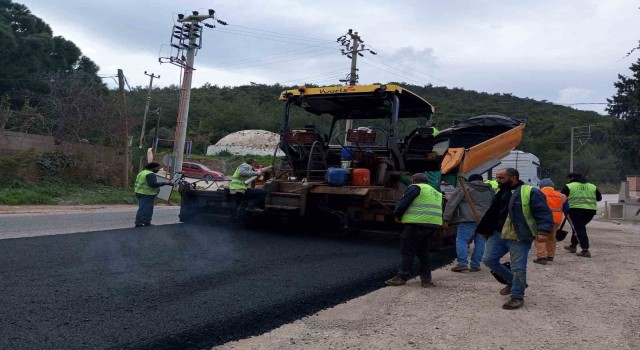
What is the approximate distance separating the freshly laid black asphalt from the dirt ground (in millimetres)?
267

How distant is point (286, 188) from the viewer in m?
8.67

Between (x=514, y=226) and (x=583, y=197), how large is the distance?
4.33 m

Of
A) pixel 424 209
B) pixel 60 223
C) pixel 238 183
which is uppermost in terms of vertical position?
pixel 238 183

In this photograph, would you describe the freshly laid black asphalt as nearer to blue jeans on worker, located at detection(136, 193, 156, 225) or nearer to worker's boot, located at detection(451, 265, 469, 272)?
worker's boot, located at detection(451, 265, 469, 272)

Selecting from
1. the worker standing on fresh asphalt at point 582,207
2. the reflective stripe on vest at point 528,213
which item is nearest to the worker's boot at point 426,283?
the reflective stripe on vest at point 528,213

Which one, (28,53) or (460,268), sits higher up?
(28,53)

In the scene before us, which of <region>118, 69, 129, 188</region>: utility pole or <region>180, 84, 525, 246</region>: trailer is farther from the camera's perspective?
<region>118, 69, 129, 188</region>: utility pole

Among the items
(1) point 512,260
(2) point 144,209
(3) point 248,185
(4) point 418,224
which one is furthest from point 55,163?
(1) point 512,260

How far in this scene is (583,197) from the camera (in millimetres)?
8859

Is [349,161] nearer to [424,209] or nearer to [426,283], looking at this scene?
[424,209]

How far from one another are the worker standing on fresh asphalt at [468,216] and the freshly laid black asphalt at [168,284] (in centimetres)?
66

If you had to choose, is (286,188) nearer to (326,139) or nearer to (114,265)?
(326,139)

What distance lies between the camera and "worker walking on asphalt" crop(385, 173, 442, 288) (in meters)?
5.85

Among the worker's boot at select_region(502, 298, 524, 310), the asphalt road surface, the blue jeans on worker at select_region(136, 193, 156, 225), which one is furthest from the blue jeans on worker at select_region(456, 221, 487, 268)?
the asphalt road surface
